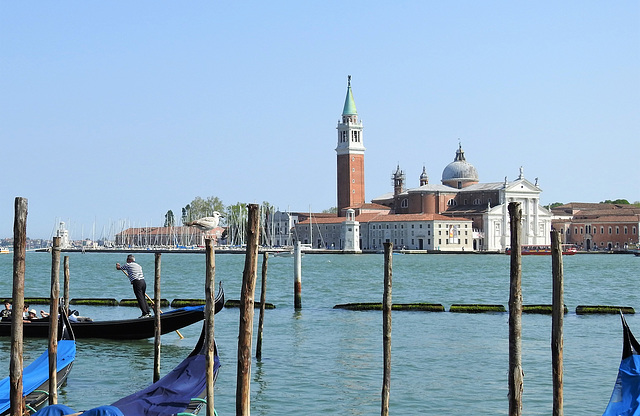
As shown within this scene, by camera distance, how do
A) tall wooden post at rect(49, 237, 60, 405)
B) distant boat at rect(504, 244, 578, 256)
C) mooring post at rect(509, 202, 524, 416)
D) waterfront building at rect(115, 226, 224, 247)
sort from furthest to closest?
waterfront building at rect(115, 226, 224, 247) → distant boat at rect(504, 244, 578, 256) → tall wooden post at rect(49, 237, 60, 405) → mooring post at rect(509, 202, 524, 416)

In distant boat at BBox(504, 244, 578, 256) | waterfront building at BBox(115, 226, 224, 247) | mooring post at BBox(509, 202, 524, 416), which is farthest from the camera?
waterfront building at BBox(115, 226, 224, 247)

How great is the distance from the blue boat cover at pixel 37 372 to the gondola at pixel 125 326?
3.04m

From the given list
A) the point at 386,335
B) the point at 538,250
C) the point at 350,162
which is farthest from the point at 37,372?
the point at 350,162

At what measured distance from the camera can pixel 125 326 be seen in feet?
32.1

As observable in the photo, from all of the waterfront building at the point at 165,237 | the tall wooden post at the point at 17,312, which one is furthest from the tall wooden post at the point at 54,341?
the waterfront building at the point at 165,237

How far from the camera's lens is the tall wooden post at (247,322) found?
491 centimetres

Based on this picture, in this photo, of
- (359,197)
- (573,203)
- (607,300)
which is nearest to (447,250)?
(359,197)

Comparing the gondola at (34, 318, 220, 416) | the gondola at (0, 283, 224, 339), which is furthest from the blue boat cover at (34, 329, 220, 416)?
the gondola at (0, 283, 224, 339)

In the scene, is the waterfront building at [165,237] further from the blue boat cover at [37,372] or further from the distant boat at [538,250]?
the blue boat cover at [37,372]

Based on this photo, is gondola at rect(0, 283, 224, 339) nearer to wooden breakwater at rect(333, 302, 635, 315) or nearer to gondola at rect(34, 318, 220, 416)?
gondola at rect(34, 318, 220, 416)

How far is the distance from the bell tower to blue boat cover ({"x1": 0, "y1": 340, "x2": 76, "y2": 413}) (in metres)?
54.4

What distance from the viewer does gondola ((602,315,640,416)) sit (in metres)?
5.63

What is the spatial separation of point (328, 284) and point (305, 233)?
4161 cm

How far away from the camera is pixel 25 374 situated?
619 cm
